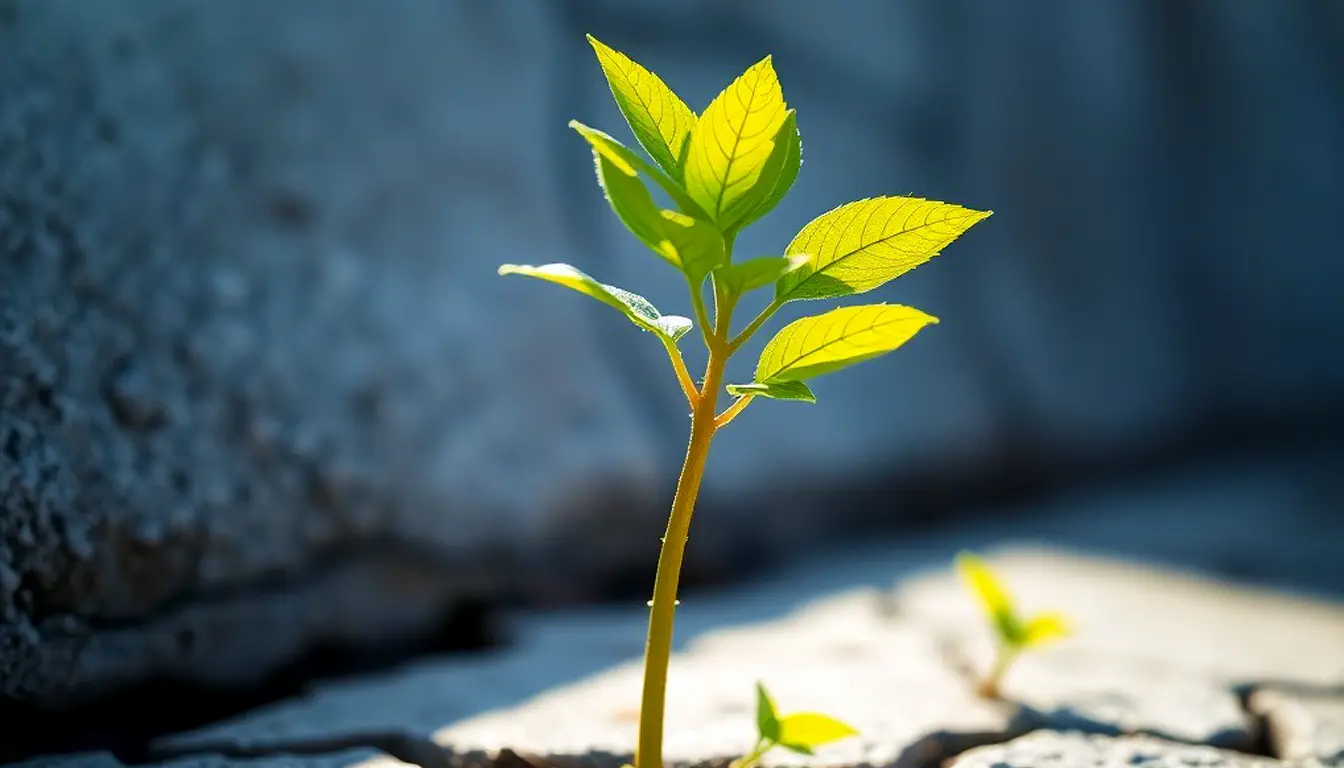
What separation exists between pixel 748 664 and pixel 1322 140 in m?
1.89

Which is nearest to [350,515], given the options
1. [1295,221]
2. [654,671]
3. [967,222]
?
[654,671]

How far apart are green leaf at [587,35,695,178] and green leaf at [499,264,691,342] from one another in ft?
0.26

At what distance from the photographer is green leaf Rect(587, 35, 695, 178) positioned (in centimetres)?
62

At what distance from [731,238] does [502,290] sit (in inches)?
30.8

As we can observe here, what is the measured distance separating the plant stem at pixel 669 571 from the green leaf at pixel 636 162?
3.1 inches

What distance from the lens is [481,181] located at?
1.42m

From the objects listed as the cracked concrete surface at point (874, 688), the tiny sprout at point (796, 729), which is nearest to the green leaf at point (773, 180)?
the tiny sprout at point (796, 729)

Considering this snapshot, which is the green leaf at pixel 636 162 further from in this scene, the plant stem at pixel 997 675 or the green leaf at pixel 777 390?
the plant stem at pixel 997 675

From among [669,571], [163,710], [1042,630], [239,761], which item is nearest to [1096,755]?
[1042,630]

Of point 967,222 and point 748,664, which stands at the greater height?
point 967,222

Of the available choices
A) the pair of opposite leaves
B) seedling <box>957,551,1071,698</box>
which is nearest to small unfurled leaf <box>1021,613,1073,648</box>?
seedling <box>957,551,1071,698</box>

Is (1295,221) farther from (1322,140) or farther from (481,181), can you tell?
(481,181)

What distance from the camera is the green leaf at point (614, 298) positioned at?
578 mm

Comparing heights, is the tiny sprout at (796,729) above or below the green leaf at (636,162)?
below
